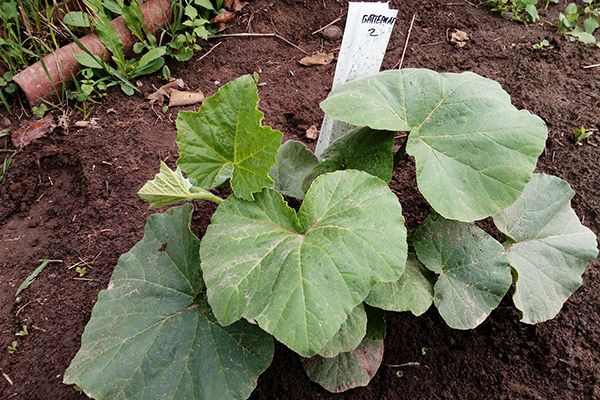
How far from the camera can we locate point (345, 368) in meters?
1.90

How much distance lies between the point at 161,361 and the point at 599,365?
1.95 metres

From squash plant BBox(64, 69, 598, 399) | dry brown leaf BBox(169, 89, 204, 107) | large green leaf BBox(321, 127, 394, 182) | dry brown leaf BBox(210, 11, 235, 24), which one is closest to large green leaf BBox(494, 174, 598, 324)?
squash plant BBox(64, 69, 598, 399)

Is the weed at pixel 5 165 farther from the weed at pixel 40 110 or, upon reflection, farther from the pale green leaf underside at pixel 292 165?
the pale green leaf underside at pixel 292 165

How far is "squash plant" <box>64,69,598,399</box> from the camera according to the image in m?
1.44

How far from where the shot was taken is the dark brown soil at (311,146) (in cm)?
201

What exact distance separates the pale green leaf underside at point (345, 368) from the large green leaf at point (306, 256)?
0.64m

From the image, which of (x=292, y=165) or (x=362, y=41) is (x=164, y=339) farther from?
(x=362, y=41)

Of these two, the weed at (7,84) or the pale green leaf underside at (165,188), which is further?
the weed at (7,84)

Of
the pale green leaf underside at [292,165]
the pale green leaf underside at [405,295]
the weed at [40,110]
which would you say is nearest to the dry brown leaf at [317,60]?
the pale green leaf underside at [292,165]

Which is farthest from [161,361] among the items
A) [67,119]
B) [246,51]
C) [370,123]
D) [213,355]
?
[246,51]

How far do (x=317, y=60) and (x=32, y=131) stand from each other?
2.01 m

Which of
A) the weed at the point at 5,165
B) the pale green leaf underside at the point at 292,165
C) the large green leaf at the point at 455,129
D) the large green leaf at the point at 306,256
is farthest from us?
the weed at the point at 5,165

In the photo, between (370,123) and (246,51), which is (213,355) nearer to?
(370,123)

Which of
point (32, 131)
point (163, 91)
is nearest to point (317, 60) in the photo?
point (163, 91)
